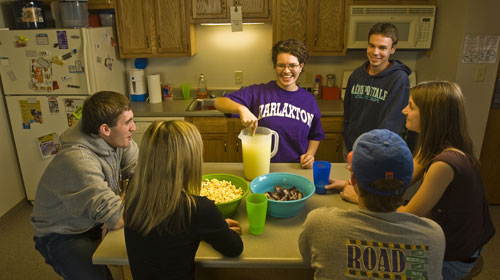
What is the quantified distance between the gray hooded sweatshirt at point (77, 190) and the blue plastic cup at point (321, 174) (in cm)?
84

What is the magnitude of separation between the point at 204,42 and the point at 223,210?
265 centimetres

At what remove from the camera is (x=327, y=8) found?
329 centimetres

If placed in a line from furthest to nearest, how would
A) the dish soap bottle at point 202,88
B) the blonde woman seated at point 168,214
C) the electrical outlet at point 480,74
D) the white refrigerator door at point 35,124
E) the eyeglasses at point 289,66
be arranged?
the dish soap bottle at point 202,88 → the white refrigerator door at point 35,124 → the electrical outlet at point 480,74 → the eyeglasses at point 289,66 → the blonde woman seated at point 168,214

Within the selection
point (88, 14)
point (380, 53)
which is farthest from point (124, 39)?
point (380, 53)

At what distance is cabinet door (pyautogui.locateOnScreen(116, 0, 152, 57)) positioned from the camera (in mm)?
3301

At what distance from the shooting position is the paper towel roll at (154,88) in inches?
144

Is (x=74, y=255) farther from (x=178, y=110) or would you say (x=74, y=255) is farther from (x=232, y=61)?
(x=232, y=61)

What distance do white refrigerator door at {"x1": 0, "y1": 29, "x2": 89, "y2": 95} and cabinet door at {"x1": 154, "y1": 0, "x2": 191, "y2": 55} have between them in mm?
681

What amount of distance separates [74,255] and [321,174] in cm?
112

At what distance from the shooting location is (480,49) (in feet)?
9.53

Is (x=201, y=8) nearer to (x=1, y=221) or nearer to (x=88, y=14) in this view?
(x=88, y=14)

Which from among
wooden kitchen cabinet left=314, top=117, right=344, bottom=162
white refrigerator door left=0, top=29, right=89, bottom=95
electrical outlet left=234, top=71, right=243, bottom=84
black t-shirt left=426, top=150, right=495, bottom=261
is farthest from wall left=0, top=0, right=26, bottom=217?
black t-shirt left=426, top=150, right=495, bottom=261

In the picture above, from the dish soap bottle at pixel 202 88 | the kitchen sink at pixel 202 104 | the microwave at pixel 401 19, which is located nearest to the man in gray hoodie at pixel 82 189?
the kitchen sink at pixel 202 104

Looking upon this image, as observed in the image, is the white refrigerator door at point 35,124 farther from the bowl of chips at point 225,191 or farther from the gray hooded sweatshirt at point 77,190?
the bowl of chips at point 225,191
